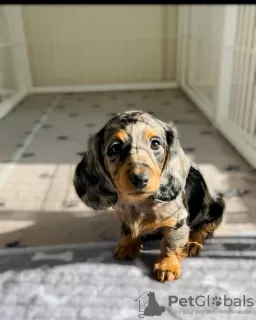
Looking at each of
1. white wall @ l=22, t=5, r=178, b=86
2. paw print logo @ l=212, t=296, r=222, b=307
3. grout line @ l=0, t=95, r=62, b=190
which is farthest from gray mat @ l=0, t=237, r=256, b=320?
white wall @ l=22, t=5, r=178, b=86

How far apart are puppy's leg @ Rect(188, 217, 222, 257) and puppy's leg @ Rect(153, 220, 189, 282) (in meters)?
0.07

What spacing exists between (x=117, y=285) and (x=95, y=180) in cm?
30

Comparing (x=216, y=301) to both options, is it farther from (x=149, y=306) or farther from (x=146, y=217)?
(x=146, y=217)

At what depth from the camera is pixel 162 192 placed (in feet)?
3.29

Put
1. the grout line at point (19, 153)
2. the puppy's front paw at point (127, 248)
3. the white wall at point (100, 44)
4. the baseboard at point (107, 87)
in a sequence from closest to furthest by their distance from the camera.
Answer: the puppy's front paw at point (127, 248)
the grout line at point (19, 153)
the white wall at point (100, 44)
the baseboard at point (107, 87)

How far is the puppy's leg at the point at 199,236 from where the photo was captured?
45.2 inches

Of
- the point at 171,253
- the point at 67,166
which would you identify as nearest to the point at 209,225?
the point at 171,253

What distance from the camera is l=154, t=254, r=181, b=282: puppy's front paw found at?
104 cm

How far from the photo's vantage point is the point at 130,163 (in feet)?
2.97

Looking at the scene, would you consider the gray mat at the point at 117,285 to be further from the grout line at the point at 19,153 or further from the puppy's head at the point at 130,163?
the grout line at the point at 19,153

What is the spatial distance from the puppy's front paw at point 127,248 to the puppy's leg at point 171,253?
0.29 feet

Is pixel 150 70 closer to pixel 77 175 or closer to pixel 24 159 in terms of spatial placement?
pixel 24 159

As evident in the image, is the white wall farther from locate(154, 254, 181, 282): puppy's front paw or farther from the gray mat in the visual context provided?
locate(154, 254, 181, 282): puppy's front paw

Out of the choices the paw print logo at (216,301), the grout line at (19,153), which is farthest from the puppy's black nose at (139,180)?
the grout line at (19,153)
